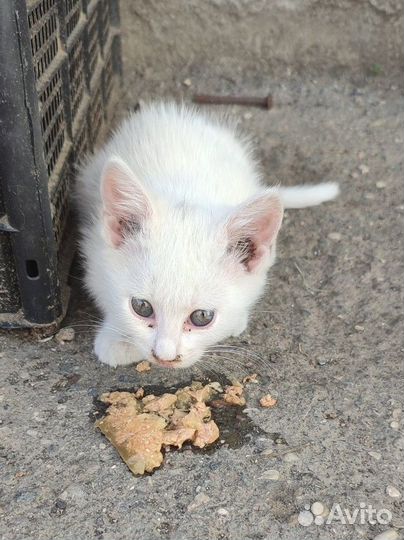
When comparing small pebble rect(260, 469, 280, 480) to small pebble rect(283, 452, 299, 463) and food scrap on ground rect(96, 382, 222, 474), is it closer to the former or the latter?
small pebble rect(283, 452, 299, 463)

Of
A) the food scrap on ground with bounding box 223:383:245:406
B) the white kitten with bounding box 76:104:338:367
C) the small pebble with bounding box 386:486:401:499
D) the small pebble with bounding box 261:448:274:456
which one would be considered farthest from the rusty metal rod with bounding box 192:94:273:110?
the small pebble with bounding box 386:486:401:499

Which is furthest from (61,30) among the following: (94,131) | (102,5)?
(102,5)

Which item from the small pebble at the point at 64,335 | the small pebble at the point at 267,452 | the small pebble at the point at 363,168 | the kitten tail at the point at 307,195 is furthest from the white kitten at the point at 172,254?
the small pebble at the point at 363,168

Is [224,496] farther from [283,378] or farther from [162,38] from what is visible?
[162,38]

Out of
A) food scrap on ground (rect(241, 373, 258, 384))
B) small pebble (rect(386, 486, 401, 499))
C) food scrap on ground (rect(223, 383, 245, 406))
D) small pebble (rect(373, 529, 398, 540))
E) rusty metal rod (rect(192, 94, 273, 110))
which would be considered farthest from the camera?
rusty metal rod (rect(192, 94, 273, 110))

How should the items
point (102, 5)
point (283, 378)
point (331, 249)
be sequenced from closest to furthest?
point (283, 378) < point (331, 249) < point (102, 5)

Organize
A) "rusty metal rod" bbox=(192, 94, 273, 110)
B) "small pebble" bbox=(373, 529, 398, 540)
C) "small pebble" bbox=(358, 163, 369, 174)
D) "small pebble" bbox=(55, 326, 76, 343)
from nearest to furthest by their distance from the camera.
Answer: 1. "small pebble" bbox=(373, 529, 398, 540)
2. "small pebble" bbox=(55, 326, 76, 343)
3. "small pebble" bbox=(358, 163, 369, 174)
4. "rusty metal rod" bbox=(192, 94, 273, 110)
